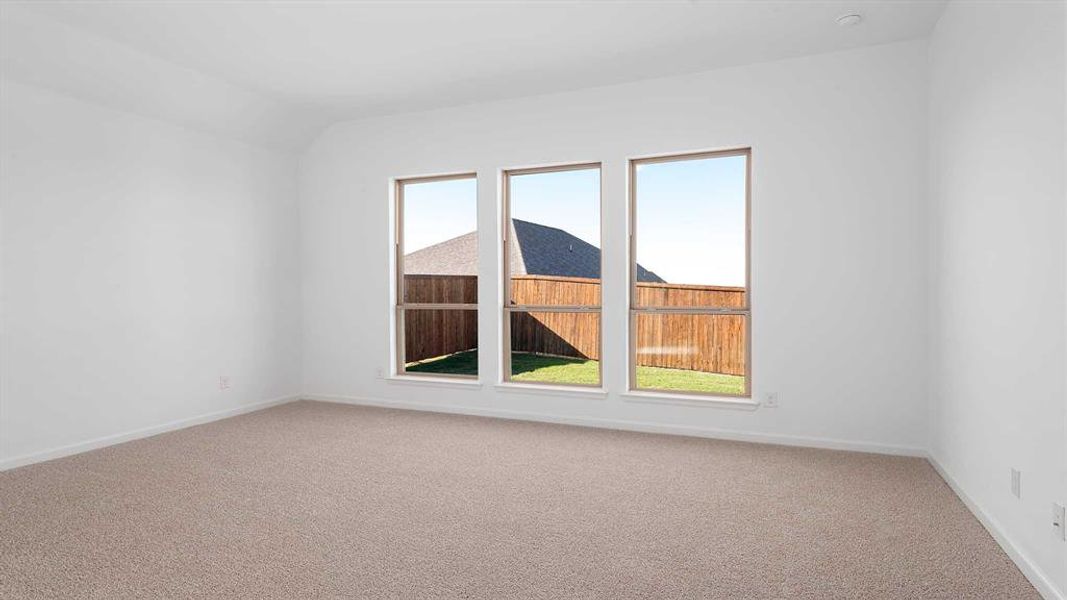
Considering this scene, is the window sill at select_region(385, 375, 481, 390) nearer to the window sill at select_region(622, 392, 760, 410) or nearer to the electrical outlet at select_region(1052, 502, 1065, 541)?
the window sill at select_region(622, 392, 760, 410)

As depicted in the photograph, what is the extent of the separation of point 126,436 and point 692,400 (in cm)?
429

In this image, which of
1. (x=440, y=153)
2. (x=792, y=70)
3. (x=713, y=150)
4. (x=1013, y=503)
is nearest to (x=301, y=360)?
(x=440, y=153)

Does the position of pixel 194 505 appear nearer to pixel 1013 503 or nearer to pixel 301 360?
pixel 301 360

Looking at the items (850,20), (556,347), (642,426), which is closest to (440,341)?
(556,347)

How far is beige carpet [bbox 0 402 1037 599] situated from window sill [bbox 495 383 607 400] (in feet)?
2.02

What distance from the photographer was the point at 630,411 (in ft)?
16.1

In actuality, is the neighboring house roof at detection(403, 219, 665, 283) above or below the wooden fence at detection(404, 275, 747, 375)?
above

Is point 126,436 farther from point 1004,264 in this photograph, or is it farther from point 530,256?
point 1004,264

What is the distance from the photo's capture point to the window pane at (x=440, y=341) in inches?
224

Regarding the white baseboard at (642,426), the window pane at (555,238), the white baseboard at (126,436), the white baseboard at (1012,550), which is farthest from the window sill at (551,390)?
the white baseboard at (1012,550)

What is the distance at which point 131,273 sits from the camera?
472 centimetres

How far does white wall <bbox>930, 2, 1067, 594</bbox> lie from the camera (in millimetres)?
2213

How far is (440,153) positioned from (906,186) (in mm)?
3700

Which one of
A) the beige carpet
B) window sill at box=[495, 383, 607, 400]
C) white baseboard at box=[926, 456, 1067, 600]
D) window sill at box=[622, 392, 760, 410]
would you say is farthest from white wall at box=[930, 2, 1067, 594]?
window sill at box=[495, 383, 607, 400]
